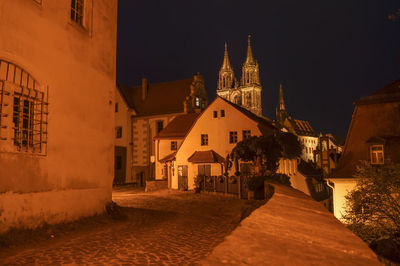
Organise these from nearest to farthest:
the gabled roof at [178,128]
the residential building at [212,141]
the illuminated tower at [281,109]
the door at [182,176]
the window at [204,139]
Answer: the residential building at [212,141] < the door at [182,176] < the window at [204,139] < the gabled roof at [178,128] < the illuminated tower at [281,109]

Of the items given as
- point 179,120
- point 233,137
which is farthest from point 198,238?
point 179,120

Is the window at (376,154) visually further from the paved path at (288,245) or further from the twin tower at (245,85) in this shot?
the twin tower at (245,85)

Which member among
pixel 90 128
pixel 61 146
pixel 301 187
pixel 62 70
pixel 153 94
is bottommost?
pixel 301 187

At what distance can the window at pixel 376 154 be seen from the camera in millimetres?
21750

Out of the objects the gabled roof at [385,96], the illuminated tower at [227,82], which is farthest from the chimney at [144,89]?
the illuminated tower at [227,82]

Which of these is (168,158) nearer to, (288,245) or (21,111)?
(21,111)

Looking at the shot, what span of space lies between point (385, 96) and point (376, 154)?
4076 mm

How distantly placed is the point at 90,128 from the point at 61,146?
5.54 ft

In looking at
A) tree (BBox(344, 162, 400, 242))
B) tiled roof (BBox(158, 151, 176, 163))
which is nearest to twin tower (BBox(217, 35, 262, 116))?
tiled roof (BBox(158, 151, 176, 163))

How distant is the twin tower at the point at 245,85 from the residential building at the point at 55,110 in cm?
11987

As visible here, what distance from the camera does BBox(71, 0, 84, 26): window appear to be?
441 inches

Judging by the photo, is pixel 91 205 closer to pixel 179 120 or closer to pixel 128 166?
pixel 179 120

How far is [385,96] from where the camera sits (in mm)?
21953

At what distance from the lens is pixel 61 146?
1009 cm
